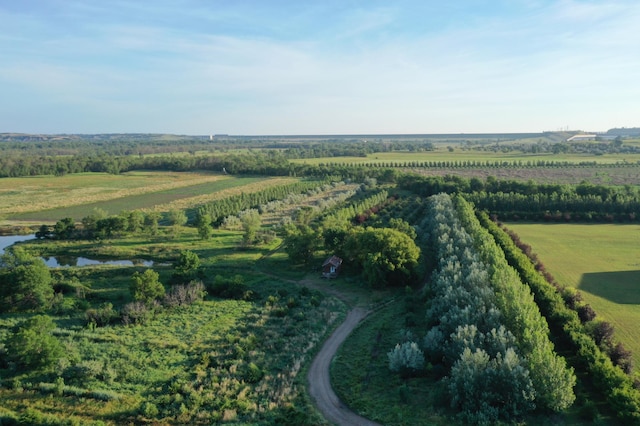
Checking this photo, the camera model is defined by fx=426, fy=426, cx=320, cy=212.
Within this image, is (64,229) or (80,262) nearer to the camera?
(80,262)

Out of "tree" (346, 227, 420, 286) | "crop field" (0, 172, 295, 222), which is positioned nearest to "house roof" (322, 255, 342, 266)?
"tree" (346, 227, 420, 286)

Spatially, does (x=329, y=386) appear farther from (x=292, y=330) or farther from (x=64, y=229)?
(x=64, y=229)

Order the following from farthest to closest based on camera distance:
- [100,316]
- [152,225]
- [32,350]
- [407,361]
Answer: [152,225], [100,316], [407,361], [32,350]

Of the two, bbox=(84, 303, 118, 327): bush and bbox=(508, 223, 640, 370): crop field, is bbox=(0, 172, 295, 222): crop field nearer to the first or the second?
bbox=(84, 303, 118, 327): bush

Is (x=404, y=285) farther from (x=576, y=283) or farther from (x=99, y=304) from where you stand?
(x=99, y=304)

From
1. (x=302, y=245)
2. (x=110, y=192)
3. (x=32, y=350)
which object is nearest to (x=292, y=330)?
(x=302, y=245)

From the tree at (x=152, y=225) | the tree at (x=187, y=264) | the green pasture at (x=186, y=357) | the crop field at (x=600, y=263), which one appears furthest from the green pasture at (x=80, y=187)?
the crop field at (x=600, y=263)

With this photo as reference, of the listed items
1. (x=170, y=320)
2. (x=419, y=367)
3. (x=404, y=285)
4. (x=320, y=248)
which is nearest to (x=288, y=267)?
(x=320, y=248)
